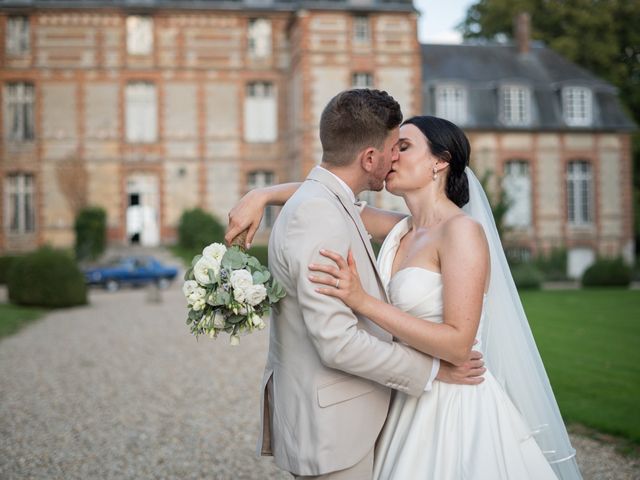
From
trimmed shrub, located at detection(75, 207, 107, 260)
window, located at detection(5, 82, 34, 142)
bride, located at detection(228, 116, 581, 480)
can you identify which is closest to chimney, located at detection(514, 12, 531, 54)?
trimmed shrub, located at detection(75, 207, 107, 260)

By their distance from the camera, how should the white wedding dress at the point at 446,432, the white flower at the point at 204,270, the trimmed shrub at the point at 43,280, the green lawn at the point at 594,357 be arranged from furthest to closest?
the trimmed shrub at the point at 43,280 < the green lawn at the point at 594,357 < the white wedding dress at the point at 446,432 < the white flower at the point at 204,270

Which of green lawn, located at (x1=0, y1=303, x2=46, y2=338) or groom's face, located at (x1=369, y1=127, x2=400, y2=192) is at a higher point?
groom's face, located at (x1=369, y1=127, x2=400, y2=192)

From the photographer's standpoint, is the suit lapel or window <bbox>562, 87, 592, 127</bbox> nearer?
the suit lapel

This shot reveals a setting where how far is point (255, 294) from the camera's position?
2.30m

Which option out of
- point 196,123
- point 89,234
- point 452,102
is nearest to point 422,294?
point 89,234

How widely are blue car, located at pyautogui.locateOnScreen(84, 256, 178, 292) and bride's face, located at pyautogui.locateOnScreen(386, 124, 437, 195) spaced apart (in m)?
17.9

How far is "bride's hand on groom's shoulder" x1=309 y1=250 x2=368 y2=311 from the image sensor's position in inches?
86.4

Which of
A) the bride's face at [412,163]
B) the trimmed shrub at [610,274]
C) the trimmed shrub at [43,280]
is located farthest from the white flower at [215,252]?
the trimmed shrub at [610,274]

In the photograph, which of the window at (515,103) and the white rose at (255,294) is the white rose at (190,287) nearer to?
the white rose at (255,294)

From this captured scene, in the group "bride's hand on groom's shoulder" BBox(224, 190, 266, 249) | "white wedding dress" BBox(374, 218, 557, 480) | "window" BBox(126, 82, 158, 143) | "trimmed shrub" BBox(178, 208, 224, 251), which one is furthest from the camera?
"window" BBox(126, 82, 158, 143)

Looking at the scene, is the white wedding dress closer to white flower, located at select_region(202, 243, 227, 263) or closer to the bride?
the bride

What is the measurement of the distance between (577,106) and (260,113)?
1082cm

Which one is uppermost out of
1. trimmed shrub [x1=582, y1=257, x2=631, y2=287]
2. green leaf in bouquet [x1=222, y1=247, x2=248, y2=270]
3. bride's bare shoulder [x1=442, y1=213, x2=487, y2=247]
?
bride's bare shoulder [x1=442, y1=213, x2=487, y2=247]

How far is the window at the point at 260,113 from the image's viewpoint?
25.9 meters
